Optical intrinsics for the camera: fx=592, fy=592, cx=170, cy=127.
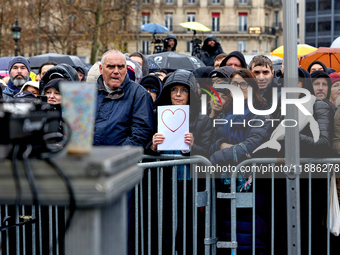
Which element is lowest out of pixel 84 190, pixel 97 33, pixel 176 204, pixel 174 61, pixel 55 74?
pixel 176 204

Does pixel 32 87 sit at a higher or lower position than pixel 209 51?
lower

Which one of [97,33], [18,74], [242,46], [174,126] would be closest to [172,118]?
[174,126]

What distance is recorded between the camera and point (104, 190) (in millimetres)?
2004

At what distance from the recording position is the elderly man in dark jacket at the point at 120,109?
507cm

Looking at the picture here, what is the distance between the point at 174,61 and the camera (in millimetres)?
11688

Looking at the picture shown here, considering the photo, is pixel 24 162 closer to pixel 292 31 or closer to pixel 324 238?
pixel 292 31

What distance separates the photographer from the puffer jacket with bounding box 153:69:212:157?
5.04 meters

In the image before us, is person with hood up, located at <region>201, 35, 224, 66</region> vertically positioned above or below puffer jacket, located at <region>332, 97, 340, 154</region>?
above

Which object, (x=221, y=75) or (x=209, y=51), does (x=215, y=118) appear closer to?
(x=221, y=75)

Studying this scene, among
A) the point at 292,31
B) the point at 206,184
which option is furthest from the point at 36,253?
the point at 292,31

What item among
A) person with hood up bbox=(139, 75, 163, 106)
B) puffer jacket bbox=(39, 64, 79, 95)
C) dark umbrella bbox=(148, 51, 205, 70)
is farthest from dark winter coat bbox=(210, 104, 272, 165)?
dark umbrella bbox=(148, 51, 205, 70)

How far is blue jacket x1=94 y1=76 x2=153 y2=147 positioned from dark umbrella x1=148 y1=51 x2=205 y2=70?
6306 mm

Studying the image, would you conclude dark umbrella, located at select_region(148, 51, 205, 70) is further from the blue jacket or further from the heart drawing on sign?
the heart drawing on sign

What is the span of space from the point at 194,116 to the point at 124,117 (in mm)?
612
